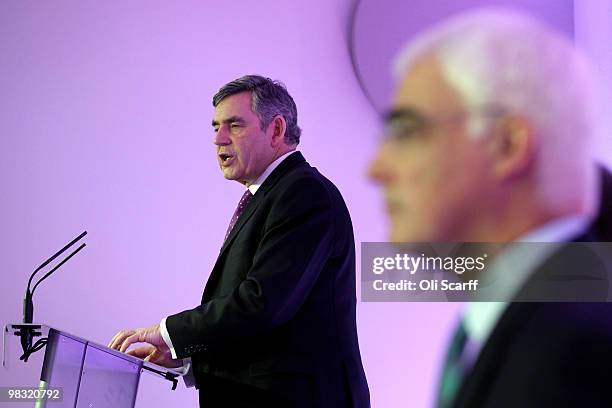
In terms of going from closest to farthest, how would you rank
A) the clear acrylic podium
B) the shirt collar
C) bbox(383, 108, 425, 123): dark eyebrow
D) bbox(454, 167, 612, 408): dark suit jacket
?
bbox(454, 167, 612, 408): dark suit jacket → bbox(383, 108, 425, 123): dark eyebrow → the clear acrylic podium → the shirt collar

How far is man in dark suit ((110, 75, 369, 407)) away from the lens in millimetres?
1954

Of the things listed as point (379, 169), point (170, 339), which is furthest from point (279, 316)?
point (379, 169)

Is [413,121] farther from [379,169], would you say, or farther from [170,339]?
[170,339]

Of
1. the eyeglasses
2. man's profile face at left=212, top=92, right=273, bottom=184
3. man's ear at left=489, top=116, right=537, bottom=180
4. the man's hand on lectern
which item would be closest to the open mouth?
man's profile face at left=212, top=92, right=273, bottom=184

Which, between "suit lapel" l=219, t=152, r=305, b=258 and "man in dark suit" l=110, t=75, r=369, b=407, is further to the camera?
"suit lapel" l=219, t=152, r=305, b=258

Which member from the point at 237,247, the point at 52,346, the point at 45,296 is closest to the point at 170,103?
the point at 45,296

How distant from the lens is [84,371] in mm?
1963

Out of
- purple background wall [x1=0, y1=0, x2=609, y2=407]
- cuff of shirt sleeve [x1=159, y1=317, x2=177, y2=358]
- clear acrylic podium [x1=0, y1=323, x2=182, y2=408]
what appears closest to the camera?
clear acrylic podium [x1=0, y1=323, x2=182, y2=408]

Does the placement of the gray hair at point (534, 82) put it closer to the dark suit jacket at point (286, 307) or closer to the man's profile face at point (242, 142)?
the dark suit jacket at point (286, 307)

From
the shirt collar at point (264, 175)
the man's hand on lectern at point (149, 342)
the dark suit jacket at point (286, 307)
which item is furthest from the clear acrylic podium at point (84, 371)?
the shirt collar at point (264, 175)

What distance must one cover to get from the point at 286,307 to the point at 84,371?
1.45 feet

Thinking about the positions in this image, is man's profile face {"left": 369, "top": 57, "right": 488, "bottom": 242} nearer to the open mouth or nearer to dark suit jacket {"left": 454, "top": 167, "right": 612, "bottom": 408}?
dark suit jacket {"left": 454, "top": 167, "right": 612, "bottom": 408}

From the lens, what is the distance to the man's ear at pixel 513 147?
59 centimetres

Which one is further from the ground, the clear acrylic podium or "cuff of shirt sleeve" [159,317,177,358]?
"cuff of shirt sleeve" [159,317,177,358]
